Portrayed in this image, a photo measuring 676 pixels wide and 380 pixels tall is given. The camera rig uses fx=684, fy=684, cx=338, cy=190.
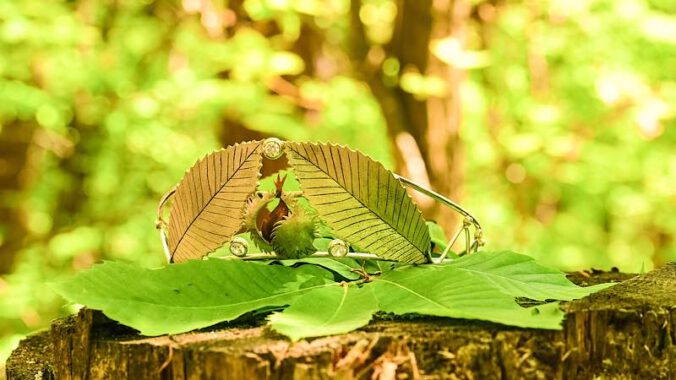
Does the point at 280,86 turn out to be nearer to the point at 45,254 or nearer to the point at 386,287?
the point at 45,254

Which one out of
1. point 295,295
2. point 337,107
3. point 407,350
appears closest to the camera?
point 407,350

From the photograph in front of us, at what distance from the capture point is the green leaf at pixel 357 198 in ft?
2.72

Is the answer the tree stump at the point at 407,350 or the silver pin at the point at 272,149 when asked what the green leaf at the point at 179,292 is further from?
the silver pin at the point at 272,149

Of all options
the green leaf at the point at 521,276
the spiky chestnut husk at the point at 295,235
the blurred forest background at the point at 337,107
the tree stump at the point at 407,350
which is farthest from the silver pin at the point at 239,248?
the blurred forest background at the point at 337,107

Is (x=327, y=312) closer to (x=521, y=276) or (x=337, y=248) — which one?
(x=337, y=248)

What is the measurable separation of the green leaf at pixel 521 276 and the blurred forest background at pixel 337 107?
1459 mm

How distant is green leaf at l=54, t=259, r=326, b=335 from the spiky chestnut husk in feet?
0.22

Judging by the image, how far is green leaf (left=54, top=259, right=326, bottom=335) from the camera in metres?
0.72

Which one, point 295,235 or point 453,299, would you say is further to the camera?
point 295,235

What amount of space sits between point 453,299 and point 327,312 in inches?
5.4

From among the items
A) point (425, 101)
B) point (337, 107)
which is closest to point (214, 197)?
point (425, 101)

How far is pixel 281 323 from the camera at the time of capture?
68 centimetres

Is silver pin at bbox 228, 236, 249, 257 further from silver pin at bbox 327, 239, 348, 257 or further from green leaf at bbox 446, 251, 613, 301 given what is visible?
green leaf at bbox 446, 251, 613, 301

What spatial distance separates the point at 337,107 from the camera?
2.80 metres
